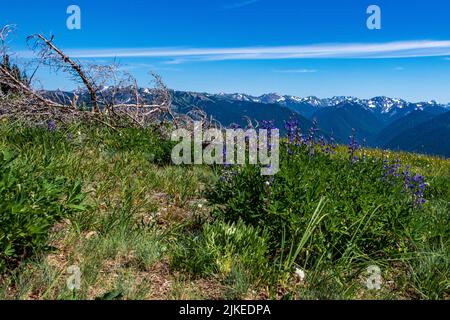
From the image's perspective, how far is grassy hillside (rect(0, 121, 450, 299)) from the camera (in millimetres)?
2904

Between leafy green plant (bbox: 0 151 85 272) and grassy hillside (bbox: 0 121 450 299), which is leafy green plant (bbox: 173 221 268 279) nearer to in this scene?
grassy hillside (bbox: 0 121 450 299)

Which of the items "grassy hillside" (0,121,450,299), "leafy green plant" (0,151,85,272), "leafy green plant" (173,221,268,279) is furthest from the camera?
"leafy green plant" (173,221,268,279)

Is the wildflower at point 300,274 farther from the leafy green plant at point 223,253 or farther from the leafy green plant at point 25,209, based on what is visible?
the leafy green plant at point 25,209

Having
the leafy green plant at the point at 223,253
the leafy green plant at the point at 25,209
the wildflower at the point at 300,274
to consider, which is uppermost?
the leafy green plant at the point at 25,209

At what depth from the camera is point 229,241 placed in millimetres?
3518

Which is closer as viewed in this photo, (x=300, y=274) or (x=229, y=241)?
(x=300, y=274)

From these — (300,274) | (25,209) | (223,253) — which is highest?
(25,209)

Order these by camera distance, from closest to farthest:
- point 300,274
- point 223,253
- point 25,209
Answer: point 25,209 → point 300,274 → point 223,253

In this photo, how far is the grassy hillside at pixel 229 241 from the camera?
9.53 feet

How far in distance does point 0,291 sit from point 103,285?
2.15ft

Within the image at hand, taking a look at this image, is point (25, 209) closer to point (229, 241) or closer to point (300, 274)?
point (229, 241)

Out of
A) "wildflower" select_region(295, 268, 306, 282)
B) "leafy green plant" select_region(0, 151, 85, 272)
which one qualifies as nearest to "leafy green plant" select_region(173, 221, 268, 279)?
"wildflower" select_region(295, 268, 306, 282)

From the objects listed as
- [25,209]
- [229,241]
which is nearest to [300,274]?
[229,241]

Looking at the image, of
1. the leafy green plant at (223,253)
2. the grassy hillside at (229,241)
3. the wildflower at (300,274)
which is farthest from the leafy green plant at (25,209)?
the wildflower at (300,274)
